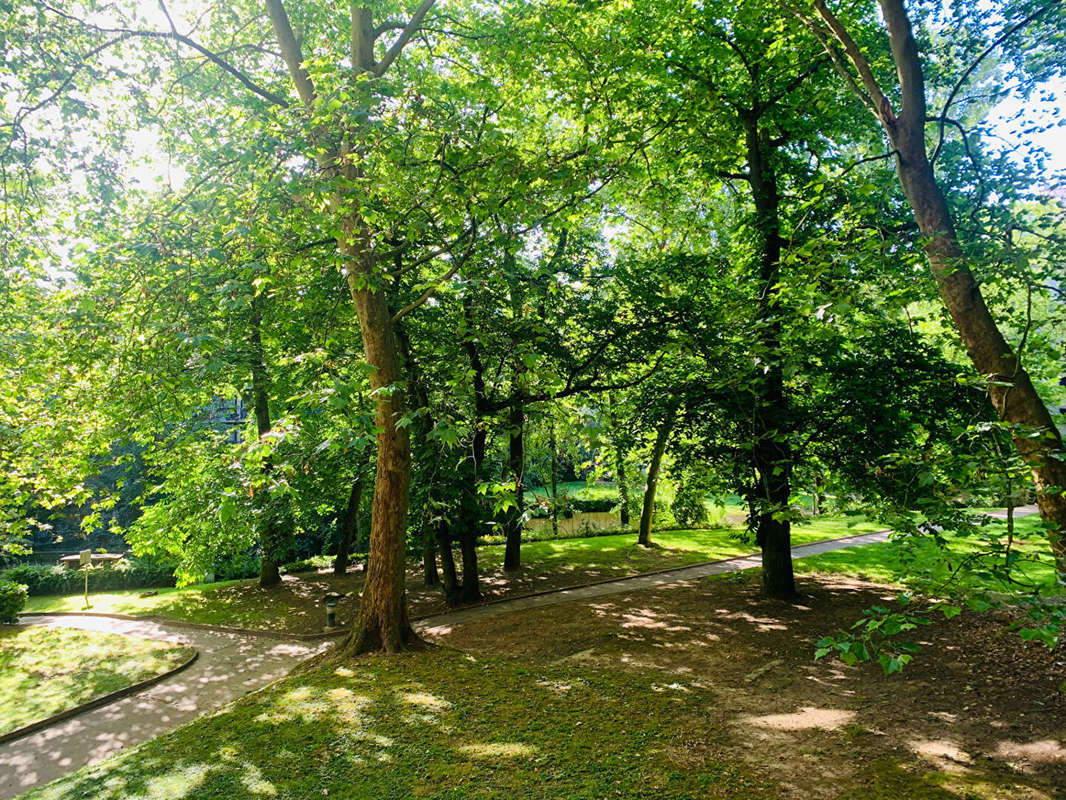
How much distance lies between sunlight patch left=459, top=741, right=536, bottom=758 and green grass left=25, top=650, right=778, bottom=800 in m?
0.02

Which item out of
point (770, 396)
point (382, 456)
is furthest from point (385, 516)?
point (770, 396)

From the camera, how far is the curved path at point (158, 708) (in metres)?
6.88

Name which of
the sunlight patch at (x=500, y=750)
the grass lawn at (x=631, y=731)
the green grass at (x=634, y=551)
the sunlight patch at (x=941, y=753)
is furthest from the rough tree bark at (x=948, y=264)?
the green grass at (x=634, y=551)

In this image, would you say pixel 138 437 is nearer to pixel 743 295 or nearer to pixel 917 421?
pixel 743 295

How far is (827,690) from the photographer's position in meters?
6.78

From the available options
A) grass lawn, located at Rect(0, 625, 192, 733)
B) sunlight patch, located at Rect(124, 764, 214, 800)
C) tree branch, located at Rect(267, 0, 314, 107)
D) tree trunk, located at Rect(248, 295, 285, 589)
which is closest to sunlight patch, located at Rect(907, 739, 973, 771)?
sunlight patch, located at Rect(124, 764, 214, 800)

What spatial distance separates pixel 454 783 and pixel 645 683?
3135 millimetres

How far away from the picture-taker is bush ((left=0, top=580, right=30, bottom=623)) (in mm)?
15352

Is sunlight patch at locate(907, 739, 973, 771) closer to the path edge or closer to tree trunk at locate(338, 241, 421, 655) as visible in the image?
tree trunk at locate(338, 241, 421, 655)

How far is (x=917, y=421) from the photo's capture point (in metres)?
8.91

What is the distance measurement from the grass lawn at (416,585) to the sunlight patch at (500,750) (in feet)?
24.9

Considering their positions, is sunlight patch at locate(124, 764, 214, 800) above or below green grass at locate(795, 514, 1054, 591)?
below

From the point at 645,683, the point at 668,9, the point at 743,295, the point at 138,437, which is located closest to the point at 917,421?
the point at 743,295

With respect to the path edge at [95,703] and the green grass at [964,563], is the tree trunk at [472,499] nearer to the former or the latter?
the path edge at [95,703]
